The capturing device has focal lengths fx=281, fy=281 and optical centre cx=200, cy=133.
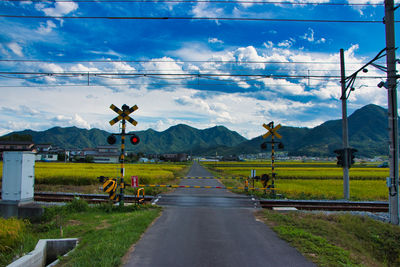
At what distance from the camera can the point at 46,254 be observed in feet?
24.8

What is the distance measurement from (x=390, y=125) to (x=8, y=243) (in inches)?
554

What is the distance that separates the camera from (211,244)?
24.0ft

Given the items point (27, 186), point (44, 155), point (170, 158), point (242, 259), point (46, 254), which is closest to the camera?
point (242, 259)

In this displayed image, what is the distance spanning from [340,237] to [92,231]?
303 inches

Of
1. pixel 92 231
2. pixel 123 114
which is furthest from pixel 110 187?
pixel 92 231

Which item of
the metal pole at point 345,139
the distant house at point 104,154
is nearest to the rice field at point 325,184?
the metal pole at point 345,139

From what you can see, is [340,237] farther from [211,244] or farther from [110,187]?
[110,187]

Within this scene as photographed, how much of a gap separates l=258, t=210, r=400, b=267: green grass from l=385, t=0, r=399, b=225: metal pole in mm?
927

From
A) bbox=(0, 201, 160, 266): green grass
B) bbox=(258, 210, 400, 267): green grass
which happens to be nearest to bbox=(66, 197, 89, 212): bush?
bbox=(0, 201, 160, 266): green grass

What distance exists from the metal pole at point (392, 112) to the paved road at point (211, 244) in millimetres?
5461

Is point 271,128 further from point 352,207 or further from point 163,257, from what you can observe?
point 163,257

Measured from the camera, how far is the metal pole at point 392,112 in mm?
10875

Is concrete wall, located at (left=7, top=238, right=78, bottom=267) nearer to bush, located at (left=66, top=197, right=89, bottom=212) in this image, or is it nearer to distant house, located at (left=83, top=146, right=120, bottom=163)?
bush, located at (left=66, top=197, right=89, bottom=212)

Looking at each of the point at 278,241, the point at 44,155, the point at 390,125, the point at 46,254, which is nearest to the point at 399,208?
the point at 390,125
